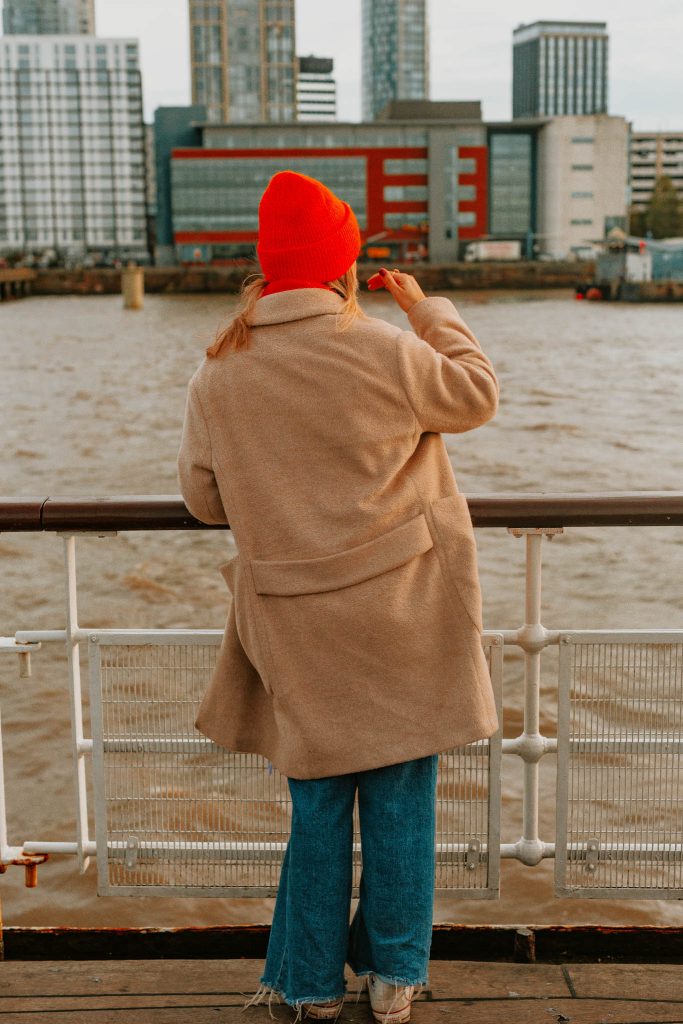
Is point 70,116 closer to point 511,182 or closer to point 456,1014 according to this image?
point 511,182

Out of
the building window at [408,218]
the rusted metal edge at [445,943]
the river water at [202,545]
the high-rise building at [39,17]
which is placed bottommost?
the river water at [202,545]

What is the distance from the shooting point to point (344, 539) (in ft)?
5.86

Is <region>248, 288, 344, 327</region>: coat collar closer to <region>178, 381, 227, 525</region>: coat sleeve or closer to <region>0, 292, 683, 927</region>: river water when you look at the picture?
<region>178, 381, 227, 525</region>: coat sleeve

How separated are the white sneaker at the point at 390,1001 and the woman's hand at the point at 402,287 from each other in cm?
107

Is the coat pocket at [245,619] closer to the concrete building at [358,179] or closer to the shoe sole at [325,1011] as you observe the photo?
the shoe sole at [325,1011]

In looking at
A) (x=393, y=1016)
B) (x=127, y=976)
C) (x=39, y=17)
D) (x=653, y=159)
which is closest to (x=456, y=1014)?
(x=393, y=1016)

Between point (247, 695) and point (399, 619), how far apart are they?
32cm

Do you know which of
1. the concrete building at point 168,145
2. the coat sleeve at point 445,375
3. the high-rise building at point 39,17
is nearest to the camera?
the coat sleeve at point 445,375

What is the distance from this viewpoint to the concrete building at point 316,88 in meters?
171

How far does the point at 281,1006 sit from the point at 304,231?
1.23m

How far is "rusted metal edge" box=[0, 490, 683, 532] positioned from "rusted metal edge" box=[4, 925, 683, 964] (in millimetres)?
753

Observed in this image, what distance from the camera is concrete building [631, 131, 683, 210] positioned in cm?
16100

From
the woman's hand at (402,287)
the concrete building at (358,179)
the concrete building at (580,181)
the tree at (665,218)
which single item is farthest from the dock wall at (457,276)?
the woman's hand at (402,287)

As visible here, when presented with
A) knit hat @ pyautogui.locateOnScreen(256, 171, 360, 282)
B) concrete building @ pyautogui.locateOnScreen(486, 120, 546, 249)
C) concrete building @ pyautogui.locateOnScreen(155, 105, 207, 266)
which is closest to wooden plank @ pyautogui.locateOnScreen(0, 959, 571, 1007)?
knit hat @ pyautogui.locateOnScreen(256, 171, 360, 282)
